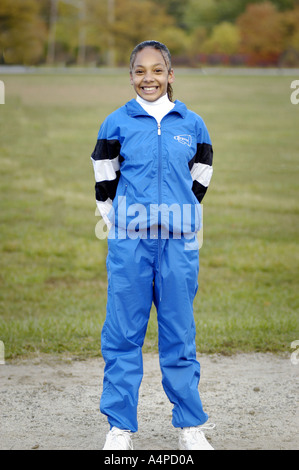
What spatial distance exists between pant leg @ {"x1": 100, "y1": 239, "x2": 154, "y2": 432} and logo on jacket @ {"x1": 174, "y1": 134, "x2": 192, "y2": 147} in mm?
444

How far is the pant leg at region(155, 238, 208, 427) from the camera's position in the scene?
264cm

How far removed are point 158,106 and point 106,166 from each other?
0.33 meters

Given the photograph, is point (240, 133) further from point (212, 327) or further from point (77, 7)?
point (77, 7)

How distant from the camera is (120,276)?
2.64m

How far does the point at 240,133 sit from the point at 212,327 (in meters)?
12.0

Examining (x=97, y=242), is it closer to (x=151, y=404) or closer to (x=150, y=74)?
(x=151, y=404)

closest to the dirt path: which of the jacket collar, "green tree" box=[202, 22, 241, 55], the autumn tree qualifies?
the jacket collar

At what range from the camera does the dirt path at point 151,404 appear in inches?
114

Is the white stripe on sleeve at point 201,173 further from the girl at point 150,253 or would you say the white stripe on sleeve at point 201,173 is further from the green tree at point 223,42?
the green tree at point 223,42

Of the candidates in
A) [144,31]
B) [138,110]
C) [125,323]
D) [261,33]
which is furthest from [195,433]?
[144,31]

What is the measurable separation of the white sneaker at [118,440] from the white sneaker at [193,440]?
0.22 meters

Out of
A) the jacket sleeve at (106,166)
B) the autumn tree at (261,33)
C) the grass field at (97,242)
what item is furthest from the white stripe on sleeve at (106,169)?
the autumn tree at (261,33)

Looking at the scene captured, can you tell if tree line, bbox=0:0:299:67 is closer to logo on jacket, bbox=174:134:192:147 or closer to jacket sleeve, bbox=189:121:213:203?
jacket sleeve, bbox=189:121:213:203

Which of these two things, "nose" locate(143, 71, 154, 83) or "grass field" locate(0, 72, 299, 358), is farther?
"grass field" locate(0, 72, 299, 358)
